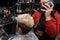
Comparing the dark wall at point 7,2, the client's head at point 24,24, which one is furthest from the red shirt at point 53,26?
the dark wall at point 7,2

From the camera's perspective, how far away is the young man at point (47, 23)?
6.16 feet

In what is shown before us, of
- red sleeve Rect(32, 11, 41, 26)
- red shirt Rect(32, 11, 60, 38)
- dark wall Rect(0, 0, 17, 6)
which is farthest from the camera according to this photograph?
dark wall Rect(0, 0, 17, 6)

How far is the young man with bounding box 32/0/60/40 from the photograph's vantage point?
1877 mm

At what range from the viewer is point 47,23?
192 centimetres

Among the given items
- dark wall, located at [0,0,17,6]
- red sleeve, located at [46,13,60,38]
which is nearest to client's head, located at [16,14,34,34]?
red sleeve, located at [46,13,60,38]

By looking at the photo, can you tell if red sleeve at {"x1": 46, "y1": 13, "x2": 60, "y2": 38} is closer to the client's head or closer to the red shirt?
the red shirt

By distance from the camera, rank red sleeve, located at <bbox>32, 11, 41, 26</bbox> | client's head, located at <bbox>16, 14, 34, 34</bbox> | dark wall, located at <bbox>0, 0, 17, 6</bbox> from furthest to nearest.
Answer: dark wall, located at <bbox>0, 0, 17, 6</bbox> < red sleeve, located at <bbox>32, 11, 41, 26</bbox> < client's head, located at <bbox>16, 14, 34, 34</bbox>

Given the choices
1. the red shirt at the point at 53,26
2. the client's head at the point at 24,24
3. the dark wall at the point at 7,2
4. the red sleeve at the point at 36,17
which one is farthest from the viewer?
the dark wall at the point at 7,2

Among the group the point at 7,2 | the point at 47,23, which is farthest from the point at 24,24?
the point at 7,2

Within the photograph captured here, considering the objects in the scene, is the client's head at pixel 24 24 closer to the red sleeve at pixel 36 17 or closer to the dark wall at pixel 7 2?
the red sleeve at pixel 36 17

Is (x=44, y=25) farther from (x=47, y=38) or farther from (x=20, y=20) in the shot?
(x=20, y=20)

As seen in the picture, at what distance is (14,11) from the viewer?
90.9 inches

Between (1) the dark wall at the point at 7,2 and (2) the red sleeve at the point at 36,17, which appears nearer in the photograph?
(2) the red sleeve at the point at 36,17

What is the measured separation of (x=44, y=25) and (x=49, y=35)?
5.3 inches
